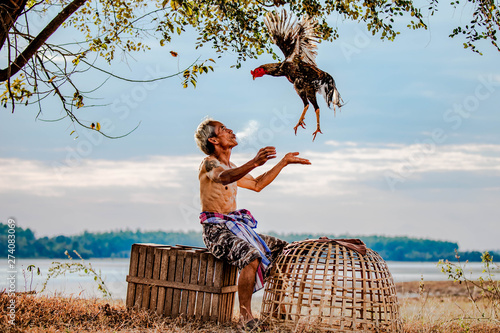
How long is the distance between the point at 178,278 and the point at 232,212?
0.89 metres

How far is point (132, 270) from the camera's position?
5695 mm

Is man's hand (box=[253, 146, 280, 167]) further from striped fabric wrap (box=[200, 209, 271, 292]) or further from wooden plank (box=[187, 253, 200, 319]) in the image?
wooden plank (box=[187, 253, 200, 319])

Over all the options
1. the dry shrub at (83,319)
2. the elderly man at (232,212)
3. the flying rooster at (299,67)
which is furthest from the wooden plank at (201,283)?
the flying rooster at (299,67)

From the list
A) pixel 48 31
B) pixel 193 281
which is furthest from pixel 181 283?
pixel 48 31

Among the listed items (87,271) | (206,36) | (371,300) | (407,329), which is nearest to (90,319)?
(87,271)

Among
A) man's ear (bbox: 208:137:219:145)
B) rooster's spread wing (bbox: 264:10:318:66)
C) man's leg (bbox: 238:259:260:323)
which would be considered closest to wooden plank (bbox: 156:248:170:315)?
man's leg (bbox: 238:259:260:323)

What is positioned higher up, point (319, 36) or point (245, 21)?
point (245, 21)

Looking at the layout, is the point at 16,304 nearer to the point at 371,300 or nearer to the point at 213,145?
the point at 213,145

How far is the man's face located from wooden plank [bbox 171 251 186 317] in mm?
1210

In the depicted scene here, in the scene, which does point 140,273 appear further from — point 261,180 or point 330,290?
point 330,290

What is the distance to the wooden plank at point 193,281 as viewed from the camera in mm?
5309

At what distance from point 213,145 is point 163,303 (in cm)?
174

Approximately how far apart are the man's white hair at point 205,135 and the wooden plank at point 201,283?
109cm

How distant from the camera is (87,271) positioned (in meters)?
6.05
